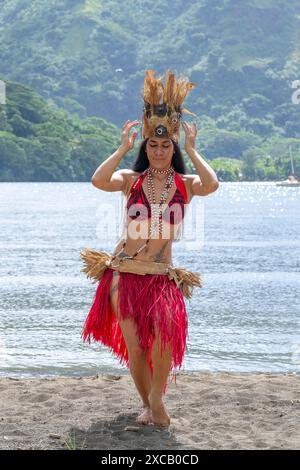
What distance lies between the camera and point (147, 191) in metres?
6.66

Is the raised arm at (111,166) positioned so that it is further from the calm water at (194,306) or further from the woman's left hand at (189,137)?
the calm water at (194,306)

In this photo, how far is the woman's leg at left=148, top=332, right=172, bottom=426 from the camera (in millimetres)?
6469

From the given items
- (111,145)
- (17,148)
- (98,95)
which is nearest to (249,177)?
(98,95)

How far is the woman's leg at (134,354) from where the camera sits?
6.54 metres

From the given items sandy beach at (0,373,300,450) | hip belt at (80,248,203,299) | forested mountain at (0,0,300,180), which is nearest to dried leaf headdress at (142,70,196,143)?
hip belt at (80,248,203,299)

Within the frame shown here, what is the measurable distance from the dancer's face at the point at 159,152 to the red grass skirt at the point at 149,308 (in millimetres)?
727

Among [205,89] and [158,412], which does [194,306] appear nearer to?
[158,412]

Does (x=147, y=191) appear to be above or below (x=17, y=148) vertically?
below

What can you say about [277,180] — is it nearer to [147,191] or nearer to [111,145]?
[111,145]

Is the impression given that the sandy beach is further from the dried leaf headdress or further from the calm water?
the dried leaf headdress

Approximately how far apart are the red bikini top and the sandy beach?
136 centimetres

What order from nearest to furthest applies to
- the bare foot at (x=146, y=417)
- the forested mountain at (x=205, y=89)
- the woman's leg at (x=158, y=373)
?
the woman's leg at (x=158, y=373), the bare foot at (x=146, y=417), the forested mountain at (x=205, y=89)

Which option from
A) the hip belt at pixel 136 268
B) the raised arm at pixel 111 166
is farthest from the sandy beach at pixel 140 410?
the raised arm at pixel 111 166
